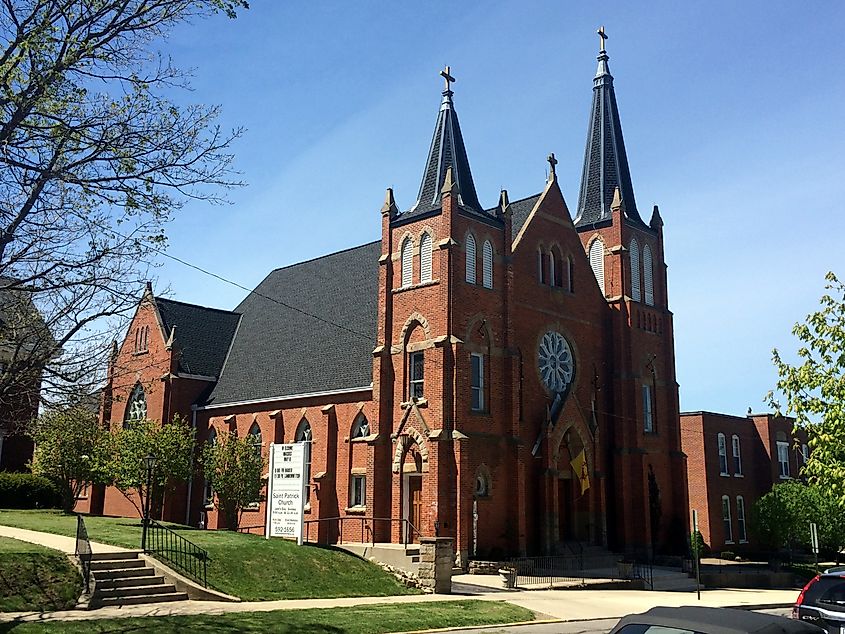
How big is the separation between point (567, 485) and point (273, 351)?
15.8 metres

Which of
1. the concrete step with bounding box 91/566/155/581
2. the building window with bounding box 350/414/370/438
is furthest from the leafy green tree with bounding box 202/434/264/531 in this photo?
the concrete step with bounding box 91/566/155/581

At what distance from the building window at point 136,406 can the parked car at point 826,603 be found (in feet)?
122

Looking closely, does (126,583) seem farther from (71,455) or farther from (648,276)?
(648,276)

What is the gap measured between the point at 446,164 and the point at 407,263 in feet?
15.6

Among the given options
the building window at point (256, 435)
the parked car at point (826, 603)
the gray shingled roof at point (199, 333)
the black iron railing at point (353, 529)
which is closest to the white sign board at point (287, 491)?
the black iron railing at point (353, 529)

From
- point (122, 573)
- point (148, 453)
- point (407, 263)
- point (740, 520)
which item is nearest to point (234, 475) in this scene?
point (148, 453)

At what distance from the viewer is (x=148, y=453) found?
112ft

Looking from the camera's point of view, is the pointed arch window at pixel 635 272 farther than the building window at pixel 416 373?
Yes

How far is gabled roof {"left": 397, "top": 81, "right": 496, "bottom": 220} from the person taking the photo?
3566cm

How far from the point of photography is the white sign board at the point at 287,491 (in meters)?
26.8

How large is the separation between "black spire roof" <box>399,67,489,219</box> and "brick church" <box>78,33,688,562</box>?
0.27 ft

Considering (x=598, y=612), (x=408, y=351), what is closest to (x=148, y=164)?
(x=598, y=612)

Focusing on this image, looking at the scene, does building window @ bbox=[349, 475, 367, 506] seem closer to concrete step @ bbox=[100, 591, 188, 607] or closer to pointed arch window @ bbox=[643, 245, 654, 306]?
concrete step @ bbox=[100, 591, 188, 607]

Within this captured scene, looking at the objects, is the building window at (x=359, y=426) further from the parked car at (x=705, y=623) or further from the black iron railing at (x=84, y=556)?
the parked car at (x=705, y=623)
